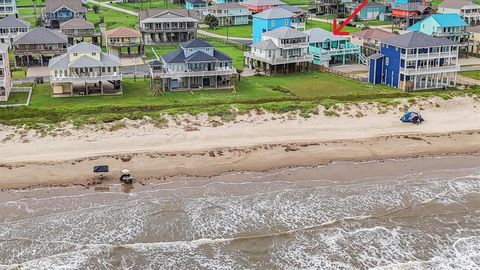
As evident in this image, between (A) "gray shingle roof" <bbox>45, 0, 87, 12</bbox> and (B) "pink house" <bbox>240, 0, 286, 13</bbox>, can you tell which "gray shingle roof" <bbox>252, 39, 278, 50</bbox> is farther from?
(B) "pink house" <bbox>240, 0, 286, 13</bbox>

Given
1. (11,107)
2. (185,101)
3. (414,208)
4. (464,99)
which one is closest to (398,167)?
(414,208)

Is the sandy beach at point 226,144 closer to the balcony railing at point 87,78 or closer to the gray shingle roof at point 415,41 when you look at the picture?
the gray shingle roof at point 415,41

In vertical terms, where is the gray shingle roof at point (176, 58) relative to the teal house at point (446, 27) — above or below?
below

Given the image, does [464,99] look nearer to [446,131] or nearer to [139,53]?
[446,131]

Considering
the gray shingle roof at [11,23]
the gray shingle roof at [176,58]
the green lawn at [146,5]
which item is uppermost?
the green lawn at [146,5]

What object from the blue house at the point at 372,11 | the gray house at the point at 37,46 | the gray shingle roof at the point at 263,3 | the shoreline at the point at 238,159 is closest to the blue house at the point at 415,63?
the shoreline at the point at 238,159

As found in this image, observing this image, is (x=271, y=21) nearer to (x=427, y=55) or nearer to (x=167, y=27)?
(x=167, y=27)

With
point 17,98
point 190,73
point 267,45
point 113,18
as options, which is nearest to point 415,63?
point 267,45
